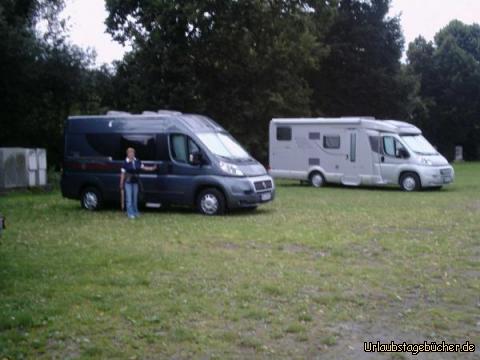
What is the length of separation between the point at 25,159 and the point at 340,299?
20.1 metres

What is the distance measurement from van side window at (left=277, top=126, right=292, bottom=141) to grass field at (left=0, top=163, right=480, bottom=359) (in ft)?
42.2

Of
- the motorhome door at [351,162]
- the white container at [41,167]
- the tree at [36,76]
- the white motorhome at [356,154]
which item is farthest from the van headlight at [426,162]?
the tree at [36,76]

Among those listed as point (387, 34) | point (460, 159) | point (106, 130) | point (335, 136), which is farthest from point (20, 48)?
point (460, 159)

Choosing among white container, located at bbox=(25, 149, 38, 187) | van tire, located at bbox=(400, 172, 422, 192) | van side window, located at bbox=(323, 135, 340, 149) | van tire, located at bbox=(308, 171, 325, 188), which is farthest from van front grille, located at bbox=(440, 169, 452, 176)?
white container, located at bbox=(25, 149, 38, 187)

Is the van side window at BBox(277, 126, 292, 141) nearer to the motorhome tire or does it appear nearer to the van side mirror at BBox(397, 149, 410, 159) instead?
the motorhome tire

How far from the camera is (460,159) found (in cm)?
6209

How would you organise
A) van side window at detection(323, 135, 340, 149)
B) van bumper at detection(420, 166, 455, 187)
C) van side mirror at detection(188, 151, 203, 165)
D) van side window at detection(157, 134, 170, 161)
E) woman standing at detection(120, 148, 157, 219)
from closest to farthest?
1. woman standing at detection(120, 148, 157, 219)
2. van side mirror at detection(188, 151, 203, 165)
3. van side window at detection(157, 134, 170, 161)
4. van bumper at detection(420, 166, 455, 187)
5. van side window at detection(323, 135, 340, 149)

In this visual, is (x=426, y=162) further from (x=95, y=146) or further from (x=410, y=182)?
(x=95, y=146)

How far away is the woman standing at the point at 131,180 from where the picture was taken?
16953mm

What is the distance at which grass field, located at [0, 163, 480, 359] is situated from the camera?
21.1ft

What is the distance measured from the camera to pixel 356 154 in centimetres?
2709

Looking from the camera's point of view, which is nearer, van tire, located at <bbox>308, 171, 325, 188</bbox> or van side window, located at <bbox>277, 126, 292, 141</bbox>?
van tire, located at <bbox>308, 171, 325, 188</bbox>

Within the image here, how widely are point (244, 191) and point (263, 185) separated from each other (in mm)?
760

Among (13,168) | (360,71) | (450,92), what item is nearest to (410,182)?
(13,168)
